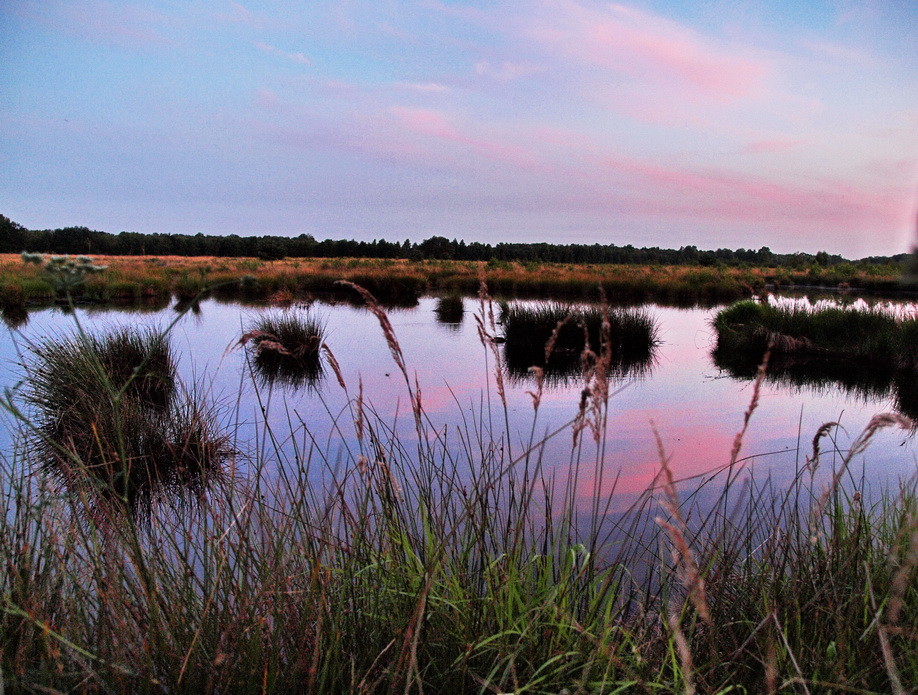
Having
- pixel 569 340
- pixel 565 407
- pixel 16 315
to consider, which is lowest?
pixel 565 407

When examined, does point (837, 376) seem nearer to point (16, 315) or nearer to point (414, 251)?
point (16, 315)

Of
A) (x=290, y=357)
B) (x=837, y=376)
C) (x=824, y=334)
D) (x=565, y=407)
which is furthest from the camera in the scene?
(x=824, y=334)

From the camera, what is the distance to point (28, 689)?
4.21 ft

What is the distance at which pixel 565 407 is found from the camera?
8.36 meters

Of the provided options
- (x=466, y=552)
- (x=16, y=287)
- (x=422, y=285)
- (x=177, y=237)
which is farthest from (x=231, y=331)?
(x=177, y=237)

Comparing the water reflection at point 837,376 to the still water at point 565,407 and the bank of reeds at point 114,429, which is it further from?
the bank of reeds at point 114,429

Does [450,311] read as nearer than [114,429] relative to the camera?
No

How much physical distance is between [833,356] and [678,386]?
4314mm

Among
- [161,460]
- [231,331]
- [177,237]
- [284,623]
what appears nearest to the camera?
[284,623]

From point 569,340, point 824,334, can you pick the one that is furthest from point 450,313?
point 824,334

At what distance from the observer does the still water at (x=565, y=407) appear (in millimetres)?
5473

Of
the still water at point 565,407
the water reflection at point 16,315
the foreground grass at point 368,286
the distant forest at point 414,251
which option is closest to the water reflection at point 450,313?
the foreground grass at point 368,286

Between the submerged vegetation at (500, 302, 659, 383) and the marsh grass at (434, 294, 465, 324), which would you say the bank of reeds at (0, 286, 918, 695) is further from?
the marsh grass at (434, 294, 465, 324)

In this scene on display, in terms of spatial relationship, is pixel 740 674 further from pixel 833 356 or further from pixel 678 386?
pixel 833 356
